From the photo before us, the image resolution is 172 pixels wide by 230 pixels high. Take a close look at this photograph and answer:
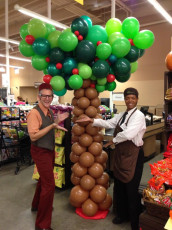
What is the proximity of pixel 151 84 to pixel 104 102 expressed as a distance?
16.1 feet

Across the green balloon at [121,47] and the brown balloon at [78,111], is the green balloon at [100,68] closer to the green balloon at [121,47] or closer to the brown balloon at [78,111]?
the green balloon at [121,47]

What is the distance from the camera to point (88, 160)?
104 inches

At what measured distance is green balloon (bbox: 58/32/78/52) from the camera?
2.36m

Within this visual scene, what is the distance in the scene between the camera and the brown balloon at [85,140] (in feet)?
8.79

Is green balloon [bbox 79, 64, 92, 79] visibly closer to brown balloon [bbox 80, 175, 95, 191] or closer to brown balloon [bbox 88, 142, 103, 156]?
brown balloon [bbox 88, 142, 103, 156]

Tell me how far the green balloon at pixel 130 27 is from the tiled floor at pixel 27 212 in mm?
2309

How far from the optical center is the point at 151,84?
1033 cm

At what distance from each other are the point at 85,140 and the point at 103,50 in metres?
1.09

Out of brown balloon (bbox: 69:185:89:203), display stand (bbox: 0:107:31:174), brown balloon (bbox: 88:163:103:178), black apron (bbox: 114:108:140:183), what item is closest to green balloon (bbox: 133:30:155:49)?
black apron (bbox: 114:108:140:183)

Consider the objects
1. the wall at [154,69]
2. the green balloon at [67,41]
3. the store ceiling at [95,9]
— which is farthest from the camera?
the wall at [154,69]

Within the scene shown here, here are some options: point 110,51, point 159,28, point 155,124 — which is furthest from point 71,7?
point 110,51

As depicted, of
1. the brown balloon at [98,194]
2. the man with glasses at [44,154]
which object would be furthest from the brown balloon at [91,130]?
the brown balloon at [98,194]

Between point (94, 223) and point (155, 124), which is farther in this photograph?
point (155, 124)

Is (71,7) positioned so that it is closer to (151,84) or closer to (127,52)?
(151,84)
